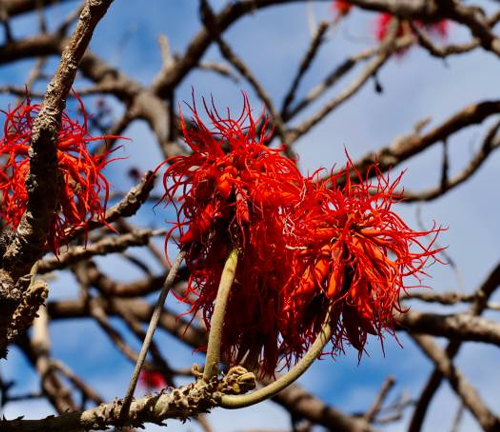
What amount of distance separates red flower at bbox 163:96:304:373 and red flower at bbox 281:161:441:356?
5 cm

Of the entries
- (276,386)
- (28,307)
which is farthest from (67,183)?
(276,386)

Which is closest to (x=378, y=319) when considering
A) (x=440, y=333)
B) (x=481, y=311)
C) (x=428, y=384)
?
(x=440, y=333)

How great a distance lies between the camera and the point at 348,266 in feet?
5.73

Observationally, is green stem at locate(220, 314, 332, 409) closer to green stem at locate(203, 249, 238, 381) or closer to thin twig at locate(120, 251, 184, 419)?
green stem at locate(203, 249, 238, 381)

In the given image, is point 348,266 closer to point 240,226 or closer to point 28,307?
point 240,226

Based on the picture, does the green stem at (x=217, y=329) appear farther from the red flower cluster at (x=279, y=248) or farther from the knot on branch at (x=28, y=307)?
the knot on branch at (x=28, y=307)

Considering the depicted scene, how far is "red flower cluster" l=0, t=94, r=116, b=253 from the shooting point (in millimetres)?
1772

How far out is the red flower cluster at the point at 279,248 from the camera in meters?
1.72

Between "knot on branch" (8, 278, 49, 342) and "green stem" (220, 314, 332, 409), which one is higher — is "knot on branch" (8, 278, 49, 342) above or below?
above

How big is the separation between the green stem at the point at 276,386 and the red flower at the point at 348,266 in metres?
0.14

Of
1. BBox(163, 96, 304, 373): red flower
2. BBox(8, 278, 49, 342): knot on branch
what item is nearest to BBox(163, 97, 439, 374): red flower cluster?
BBox(163, 96, 304, 373): red flower

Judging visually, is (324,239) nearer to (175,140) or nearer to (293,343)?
(293,343)

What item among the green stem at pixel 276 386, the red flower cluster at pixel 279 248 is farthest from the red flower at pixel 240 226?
the green stem at pixel 276 386

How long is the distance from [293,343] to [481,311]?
138 cm
